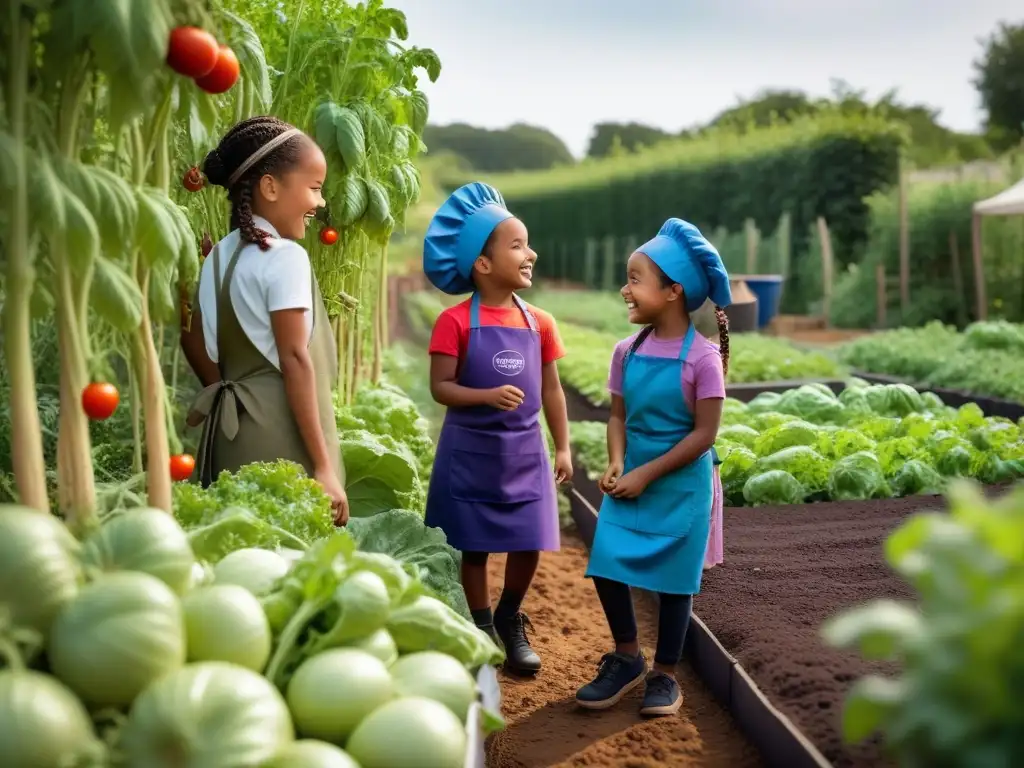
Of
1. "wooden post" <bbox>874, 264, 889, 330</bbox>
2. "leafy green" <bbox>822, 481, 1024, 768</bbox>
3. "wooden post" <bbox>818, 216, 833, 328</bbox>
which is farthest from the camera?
"wooden post" <bbox>818, 216, 833, 328</bbox>

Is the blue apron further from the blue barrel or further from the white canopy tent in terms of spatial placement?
the blue barrel

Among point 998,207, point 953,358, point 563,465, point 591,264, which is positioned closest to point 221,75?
point 563,465

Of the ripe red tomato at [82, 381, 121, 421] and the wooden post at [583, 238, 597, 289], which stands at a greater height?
the wooden post at [583, 238, 597, 289]

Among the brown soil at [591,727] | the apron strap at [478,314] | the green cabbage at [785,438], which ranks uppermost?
the apron strap at [478,314]

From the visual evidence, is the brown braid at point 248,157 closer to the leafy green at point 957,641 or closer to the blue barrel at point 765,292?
the leafy green at point 957,641

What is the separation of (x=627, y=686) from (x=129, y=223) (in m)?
2.41

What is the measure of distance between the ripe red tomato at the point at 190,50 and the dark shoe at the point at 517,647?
8.30 ft

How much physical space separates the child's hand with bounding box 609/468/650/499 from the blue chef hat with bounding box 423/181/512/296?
95cm

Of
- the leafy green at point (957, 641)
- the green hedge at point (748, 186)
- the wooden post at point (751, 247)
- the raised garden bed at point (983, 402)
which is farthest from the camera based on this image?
the wooden post at point (751, 247)

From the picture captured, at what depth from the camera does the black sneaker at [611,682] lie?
3705 millimetres

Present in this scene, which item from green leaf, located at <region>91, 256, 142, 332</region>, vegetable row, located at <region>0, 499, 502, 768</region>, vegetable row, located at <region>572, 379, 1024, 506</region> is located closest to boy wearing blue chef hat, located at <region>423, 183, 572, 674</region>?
vegetable row, located at <region>0, 499, 502, 768</region>

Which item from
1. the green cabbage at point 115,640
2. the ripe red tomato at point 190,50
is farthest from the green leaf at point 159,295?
the green cabbage at point 115,640

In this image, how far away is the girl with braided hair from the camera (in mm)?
3230

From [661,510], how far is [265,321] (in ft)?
4.75
